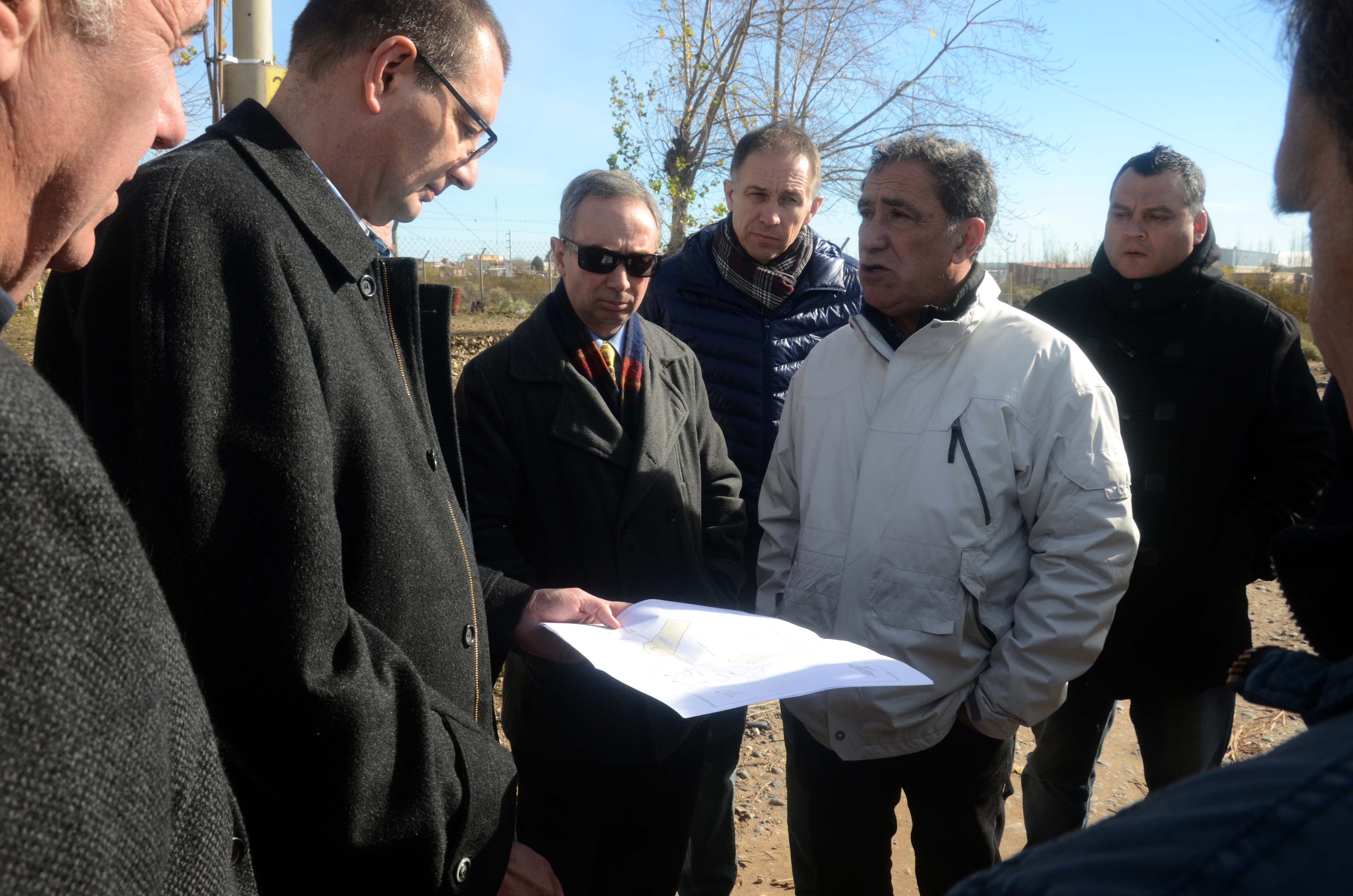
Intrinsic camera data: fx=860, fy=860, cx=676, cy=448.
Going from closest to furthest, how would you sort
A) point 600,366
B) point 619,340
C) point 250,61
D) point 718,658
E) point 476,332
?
point 718,658
point 600,366
point 619,340
point 250,61
point 476,332

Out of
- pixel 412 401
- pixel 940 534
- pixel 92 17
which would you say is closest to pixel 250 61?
pixel 412 401

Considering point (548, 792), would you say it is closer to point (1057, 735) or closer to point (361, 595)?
point (361, 595)

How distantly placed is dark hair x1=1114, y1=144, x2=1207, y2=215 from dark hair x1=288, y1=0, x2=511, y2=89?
276cm

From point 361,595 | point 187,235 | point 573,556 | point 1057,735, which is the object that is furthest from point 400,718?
point 1057,735

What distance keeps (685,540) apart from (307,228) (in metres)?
1.42

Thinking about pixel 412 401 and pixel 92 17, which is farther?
pixel 412 401

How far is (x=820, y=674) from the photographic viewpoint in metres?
1.66

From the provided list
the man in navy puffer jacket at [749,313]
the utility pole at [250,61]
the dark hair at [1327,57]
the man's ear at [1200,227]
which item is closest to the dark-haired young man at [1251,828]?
the dark hair at [1327,57]

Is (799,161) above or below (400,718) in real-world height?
above

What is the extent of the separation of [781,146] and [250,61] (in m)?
1.93

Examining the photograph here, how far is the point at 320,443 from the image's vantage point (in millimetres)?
1181

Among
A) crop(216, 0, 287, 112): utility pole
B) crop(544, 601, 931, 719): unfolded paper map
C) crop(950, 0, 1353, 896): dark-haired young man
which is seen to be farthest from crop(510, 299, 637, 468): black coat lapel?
crop(950, 0, 1353, 896): dark-haired young man

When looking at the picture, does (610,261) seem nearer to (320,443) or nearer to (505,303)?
Answer: (320,443)

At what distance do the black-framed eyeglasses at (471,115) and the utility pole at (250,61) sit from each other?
1508 mm
